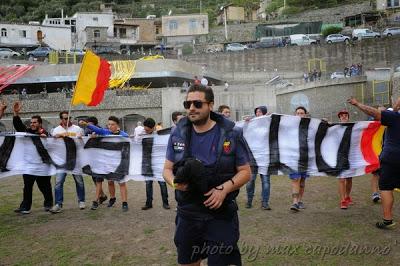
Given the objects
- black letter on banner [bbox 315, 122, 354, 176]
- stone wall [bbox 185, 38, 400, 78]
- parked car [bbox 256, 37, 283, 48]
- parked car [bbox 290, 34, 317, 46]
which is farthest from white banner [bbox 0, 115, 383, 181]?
parked car [bbox 290, 34, 317, 46]

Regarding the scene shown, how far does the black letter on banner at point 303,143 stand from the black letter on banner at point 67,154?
4330mm

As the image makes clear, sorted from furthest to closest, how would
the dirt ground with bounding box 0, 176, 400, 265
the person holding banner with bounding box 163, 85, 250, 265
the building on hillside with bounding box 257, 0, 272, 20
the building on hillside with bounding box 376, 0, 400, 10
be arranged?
the building on hillside with bounding box 257, 0, 272, 20 < the building on hillside with bounding box 376, 0, 400, 10 < the dirt ground with bounding box 0, 176, 400, 265 < the person holding banner with bounding box 163, 85, 250, 265

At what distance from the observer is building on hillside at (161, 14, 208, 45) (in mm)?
74750

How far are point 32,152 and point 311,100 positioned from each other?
28740 millimetres

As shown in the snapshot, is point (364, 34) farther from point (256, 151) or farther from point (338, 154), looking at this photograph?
point (256, 151)

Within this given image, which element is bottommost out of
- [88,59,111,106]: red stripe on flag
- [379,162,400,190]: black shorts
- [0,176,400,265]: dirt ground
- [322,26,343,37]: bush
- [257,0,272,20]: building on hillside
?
[0,176,400,265]: dirt ground

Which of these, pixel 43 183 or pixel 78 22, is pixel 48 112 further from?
pixel 78 22

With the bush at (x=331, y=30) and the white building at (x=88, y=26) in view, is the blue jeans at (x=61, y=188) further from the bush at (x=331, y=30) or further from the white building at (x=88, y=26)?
the white building at (x=88, y=26)

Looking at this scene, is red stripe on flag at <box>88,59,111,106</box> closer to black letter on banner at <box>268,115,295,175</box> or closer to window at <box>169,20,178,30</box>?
black letter on banner at <box>268,115,295,175</box>

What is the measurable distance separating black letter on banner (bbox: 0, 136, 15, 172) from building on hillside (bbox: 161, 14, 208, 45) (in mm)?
67554

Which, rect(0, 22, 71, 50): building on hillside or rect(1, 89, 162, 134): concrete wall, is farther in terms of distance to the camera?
rect(0, 22, 71, 50): building on hillside

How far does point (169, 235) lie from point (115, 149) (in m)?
2.65

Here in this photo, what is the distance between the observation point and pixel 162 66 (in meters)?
40.1

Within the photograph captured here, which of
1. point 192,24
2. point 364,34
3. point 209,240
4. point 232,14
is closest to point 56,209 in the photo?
point 209,240
